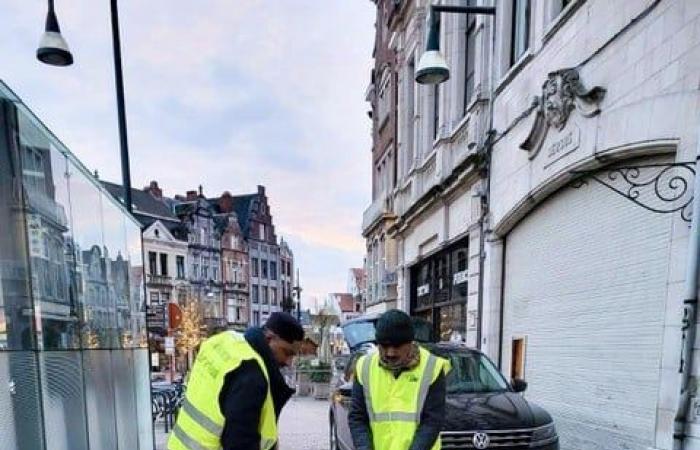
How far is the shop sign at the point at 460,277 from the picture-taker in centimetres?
1274

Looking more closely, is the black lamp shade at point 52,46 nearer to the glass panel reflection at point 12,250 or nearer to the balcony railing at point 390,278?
the glass panel reflection at point 12,250

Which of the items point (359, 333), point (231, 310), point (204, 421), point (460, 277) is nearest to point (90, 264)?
point (204, 421)

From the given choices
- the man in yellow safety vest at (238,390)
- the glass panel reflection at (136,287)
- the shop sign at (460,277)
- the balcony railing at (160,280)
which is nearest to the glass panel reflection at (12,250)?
the man in yellow safety vest at (238,390)

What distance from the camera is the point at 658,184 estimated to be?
6176 millimetres

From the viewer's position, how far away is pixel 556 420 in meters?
8.34

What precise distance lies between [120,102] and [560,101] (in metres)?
6.43

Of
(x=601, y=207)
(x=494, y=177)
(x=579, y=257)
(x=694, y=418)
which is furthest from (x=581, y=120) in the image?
(x=694, y=418)

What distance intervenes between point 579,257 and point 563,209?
936 millimetres

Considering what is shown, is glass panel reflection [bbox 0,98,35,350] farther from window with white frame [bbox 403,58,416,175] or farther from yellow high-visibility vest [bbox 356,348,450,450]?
window with white frame [bbox 403,58,416,175]

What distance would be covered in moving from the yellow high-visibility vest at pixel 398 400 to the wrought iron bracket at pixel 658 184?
3.12 meters

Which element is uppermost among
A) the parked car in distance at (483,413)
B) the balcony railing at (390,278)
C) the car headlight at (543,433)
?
the balcony railing at (390,278)

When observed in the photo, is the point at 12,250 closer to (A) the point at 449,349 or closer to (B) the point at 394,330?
(B) the point at 394,330

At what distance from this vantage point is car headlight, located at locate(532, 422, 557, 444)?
5602 mm

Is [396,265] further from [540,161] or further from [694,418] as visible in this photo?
[694,418]
